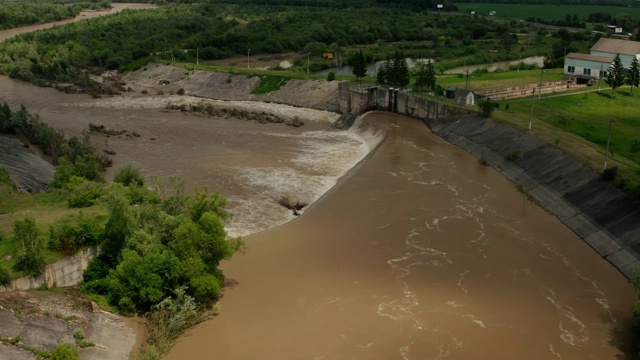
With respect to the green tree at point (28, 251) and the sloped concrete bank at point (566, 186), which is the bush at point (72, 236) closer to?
the green tree at point (28, 251)

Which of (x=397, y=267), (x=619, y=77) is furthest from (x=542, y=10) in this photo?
(x=397, y=267)

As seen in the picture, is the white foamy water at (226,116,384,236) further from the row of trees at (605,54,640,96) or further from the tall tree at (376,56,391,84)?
the row of trees at (605,54,640,96)

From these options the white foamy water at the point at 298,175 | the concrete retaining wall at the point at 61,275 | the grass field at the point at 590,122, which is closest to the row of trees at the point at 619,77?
the grass field at the point at 590,122

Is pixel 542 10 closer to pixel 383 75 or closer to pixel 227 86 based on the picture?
pixel 227 86

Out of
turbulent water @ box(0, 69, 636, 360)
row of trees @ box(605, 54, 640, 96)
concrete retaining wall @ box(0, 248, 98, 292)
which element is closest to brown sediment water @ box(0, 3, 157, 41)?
turbulent water @ box(0, 69, 636, 360)

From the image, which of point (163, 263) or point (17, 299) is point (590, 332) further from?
point (17, 299)

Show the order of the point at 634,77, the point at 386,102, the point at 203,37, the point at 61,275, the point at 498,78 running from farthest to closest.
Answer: the point at 203,37 < the point at 498,78 < the point at 386,102 < the point at 634,77 < the point at 61,275
